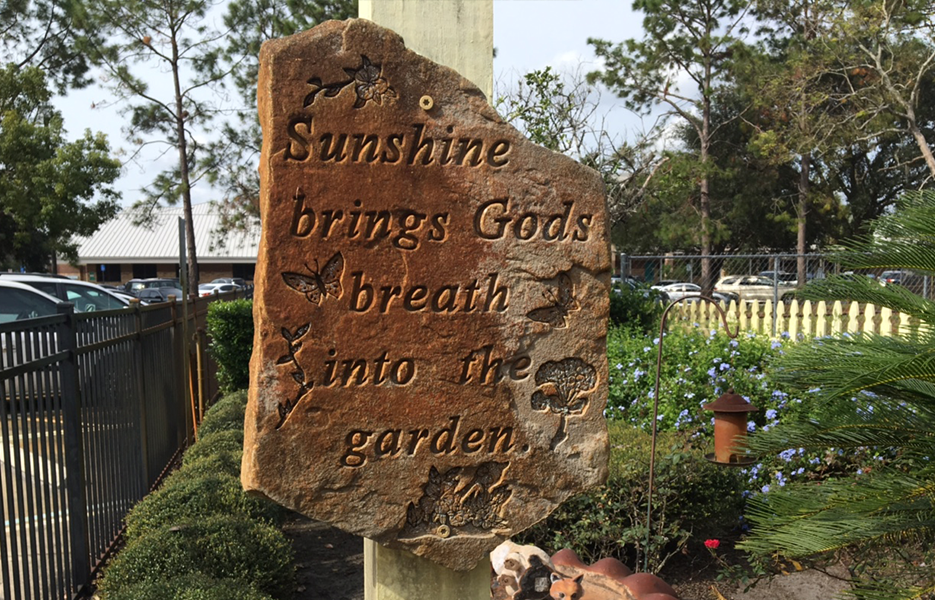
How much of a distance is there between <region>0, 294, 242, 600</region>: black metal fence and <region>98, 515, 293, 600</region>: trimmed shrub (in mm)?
376

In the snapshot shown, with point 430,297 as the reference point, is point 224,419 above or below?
below

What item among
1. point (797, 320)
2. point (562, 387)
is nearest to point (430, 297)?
point (562, 387)

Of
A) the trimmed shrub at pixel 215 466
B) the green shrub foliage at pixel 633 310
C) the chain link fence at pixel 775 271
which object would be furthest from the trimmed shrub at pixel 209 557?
the green shrub foliage at pixel 633 310

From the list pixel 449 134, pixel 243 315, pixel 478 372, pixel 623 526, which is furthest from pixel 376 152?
pixel 243 315

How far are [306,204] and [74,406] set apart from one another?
8.59ft

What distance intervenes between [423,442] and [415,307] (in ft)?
1.51

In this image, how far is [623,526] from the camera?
4.91 m

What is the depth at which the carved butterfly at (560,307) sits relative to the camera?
9.14ft

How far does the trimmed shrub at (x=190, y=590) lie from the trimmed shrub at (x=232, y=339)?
20.2 feet

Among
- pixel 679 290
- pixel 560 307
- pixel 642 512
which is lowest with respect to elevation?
pixel 679 290

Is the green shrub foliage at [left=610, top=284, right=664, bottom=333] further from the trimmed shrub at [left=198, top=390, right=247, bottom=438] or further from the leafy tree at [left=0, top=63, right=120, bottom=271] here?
the leafy tree at [left=0, top=63, right=120, bottom=271]

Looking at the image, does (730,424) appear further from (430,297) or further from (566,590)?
(430,297)

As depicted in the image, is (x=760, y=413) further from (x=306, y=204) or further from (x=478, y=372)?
(x=306, y=204)

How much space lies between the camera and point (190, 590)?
11.5 ft
